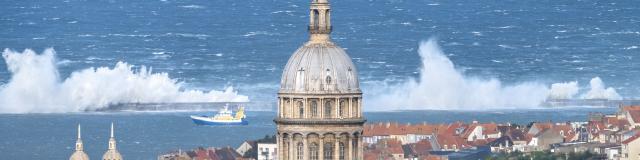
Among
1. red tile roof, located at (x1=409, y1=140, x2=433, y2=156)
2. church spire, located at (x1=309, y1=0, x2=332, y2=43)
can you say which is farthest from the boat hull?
church spire, located at (x1=309, y1=0, x2=332, y2=43)

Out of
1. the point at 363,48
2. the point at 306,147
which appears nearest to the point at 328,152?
the point at 306,147

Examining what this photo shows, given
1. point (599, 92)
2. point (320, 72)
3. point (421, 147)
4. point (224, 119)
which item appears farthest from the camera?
point (599, 92)

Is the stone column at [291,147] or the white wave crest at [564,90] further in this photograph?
the white wave crest at [564,90]

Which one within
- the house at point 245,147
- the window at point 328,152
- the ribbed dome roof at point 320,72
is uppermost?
the house at point 245,147

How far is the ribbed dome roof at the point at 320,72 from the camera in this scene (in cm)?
4147

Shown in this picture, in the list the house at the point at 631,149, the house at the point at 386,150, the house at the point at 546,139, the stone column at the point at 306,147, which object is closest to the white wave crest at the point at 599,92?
the house at the point at 546,139

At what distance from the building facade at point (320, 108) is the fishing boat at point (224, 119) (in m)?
101

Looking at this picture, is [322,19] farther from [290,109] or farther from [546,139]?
[546,139]

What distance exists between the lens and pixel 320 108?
136ft

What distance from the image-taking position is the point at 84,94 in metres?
170

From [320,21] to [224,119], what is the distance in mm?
106669

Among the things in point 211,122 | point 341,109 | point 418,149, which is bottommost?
point 341,109

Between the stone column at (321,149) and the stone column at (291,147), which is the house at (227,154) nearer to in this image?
the stone column at (291,147)

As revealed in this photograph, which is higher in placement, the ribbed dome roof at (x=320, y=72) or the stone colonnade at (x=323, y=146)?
the ribbed dome roof at (x=320, y=72)
